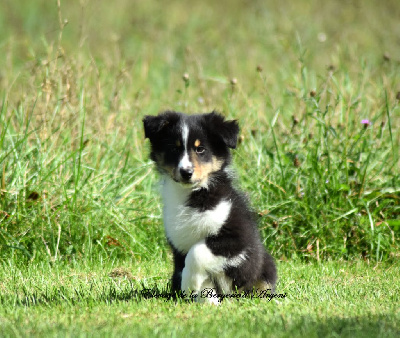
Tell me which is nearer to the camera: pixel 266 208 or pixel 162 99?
pixel 266 208

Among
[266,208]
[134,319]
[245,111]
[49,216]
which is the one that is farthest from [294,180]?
[134,319]

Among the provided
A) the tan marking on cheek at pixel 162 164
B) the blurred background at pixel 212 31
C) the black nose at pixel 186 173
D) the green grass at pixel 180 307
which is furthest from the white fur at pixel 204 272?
the blurred background at pixel 212 31

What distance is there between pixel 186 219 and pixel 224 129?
27.9 inches

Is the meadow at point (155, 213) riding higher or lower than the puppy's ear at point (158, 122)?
lower

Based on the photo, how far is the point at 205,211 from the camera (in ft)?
13.8

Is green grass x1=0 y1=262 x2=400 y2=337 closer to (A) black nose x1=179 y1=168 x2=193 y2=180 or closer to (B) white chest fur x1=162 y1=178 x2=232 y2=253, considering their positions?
(B) white chest fur x1=162 y1=178 x2=232 y2=253

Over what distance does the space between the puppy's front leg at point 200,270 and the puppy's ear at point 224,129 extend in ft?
2.50

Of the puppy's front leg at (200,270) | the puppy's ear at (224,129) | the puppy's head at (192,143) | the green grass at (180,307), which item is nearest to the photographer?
the green grass at (180,307)

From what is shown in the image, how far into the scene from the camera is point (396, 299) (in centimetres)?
433

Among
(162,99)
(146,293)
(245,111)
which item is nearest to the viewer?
(146,293)

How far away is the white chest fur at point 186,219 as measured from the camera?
13.7 feet

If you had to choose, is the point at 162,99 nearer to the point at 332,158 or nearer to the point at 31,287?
the point at 332,158

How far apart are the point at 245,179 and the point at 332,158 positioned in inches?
37.3

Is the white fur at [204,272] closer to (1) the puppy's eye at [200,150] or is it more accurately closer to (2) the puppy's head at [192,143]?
(2) the puppy's head at [192,143]
